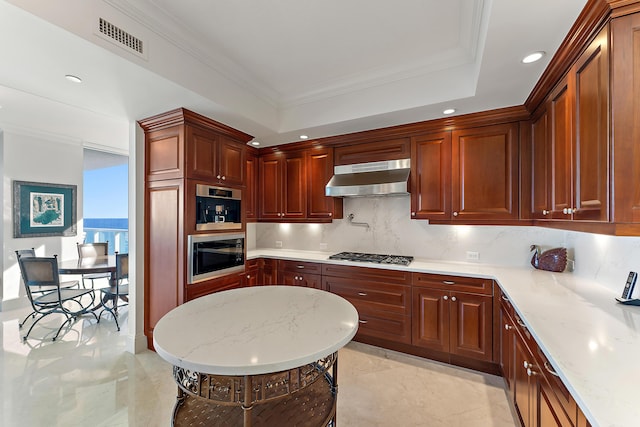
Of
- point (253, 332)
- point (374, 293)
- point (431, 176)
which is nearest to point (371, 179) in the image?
point (431, 176)

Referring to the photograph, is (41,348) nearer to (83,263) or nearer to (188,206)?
(83,263)

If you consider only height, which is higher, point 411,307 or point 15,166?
point 15,166

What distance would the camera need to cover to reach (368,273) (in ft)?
10.0

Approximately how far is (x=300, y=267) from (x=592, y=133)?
288cm

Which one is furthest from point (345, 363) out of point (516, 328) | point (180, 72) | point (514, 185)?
point (180, 72)

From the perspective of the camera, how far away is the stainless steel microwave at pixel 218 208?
Answer: 2.90 m

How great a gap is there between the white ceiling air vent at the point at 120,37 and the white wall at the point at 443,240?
2698 mm

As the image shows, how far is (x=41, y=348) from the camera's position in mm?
Answer: 2977

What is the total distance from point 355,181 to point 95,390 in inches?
124

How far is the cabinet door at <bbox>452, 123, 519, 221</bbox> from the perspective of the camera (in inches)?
106

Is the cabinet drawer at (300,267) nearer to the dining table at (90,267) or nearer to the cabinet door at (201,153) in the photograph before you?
the cabinet door at (201,153)

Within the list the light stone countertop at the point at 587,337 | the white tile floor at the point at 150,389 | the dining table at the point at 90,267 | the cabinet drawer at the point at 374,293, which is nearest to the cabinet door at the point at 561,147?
the light stone countertop at the point at 587,337

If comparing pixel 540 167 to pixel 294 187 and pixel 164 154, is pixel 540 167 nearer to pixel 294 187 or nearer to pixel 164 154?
pixel 294 187

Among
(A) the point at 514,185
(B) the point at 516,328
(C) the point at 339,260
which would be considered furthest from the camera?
(C) the point at 339,260
